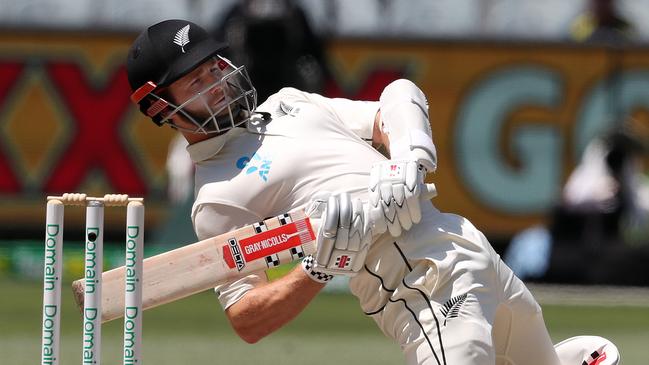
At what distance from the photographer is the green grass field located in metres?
7.14

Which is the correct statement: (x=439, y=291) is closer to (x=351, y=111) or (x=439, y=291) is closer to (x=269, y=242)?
(x=269, y=242)

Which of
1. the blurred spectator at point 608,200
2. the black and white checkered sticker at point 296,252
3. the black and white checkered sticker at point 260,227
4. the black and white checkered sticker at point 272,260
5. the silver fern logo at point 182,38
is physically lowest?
the blurred spectator at point 608,200

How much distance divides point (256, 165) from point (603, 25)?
771 cm

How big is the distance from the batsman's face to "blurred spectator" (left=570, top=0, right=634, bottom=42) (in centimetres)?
753

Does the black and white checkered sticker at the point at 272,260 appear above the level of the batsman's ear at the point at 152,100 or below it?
below

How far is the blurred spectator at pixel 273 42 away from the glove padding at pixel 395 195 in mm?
6697

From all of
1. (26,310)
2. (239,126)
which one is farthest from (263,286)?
(26,310)

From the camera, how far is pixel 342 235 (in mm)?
3924

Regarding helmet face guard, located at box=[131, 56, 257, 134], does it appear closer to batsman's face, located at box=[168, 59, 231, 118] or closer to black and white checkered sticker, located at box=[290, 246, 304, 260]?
A: batsman's face, located at box=[168, 59, 231, 118]

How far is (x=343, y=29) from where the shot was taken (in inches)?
481

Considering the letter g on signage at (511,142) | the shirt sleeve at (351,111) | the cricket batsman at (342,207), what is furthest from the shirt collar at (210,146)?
the letter g on signage at (511,142)

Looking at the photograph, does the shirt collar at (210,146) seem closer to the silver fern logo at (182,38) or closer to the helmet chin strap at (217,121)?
the helmet chin strap at (217,121)

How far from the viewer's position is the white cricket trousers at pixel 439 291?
406 cm

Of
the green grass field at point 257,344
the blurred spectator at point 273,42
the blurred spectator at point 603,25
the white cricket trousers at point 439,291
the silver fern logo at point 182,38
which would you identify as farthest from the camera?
the blurred spectator at point 603,25
